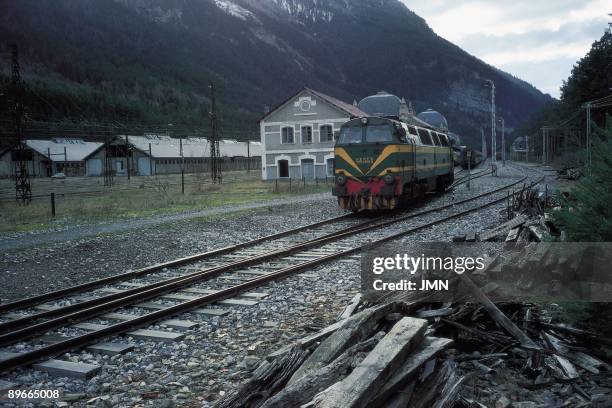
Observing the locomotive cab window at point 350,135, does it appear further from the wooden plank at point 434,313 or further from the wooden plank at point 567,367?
the wooden plank at point 567,367

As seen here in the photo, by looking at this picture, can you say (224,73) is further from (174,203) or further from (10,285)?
(10,285)

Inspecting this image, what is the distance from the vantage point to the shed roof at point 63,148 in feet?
213

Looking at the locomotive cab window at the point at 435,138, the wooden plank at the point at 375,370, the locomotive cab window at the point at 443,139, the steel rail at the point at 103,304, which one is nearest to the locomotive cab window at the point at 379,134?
the locomotive cab window at the point at 435,138

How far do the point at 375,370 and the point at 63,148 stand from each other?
2825 inches

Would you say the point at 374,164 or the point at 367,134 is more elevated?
the point at 367,134

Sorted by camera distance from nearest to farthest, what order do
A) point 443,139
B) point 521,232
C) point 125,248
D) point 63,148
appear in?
point 521,232 → point 125,248 → point 443,139 → point 63,148

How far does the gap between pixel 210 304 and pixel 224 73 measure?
195590 millimetres

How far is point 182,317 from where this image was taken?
6941mm

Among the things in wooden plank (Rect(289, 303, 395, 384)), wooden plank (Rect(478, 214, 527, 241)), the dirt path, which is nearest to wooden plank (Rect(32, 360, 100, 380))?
wooden plank (Rect(289, 303, 395, 384))

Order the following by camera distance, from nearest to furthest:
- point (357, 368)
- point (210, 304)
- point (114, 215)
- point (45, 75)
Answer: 1. point (357, 368)
2. point (210, 304)
3. point (114, 215)
4. point (45, 75)

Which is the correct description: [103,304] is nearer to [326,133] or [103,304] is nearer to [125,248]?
[125,248]

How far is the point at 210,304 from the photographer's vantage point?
7.48 meters

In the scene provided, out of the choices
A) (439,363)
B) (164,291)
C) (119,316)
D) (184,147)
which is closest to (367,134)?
(164,291)

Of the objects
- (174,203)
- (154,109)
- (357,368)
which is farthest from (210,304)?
(154,109)
